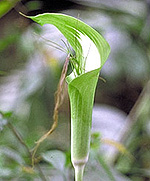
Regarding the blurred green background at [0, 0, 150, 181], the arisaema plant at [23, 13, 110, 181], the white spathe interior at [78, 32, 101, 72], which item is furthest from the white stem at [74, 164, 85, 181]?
the blurred green background at [0, 0, 150, 181]

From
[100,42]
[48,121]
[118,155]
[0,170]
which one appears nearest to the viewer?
[100,42]

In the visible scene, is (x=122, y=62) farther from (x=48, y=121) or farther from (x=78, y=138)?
(x=78, y=138)

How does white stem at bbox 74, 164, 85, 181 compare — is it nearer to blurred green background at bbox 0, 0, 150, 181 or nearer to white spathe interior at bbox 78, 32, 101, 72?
white spathe interior at bbox 78, 32, 101, 72

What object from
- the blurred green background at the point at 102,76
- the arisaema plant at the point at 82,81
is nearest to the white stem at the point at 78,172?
the arisaema plant at the point at 82,81

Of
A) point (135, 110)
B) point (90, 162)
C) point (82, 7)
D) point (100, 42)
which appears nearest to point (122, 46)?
point (135, 110)

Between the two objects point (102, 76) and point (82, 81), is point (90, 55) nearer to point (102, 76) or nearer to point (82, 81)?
point (82, 81)

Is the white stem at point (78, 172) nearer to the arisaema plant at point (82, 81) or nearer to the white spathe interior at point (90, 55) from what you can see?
the arisaema plant at point (82, 81)

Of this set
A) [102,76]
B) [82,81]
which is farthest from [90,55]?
[102,76]

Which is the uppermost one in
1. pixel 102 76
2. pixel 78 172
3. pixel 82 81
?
pixel 82 81
